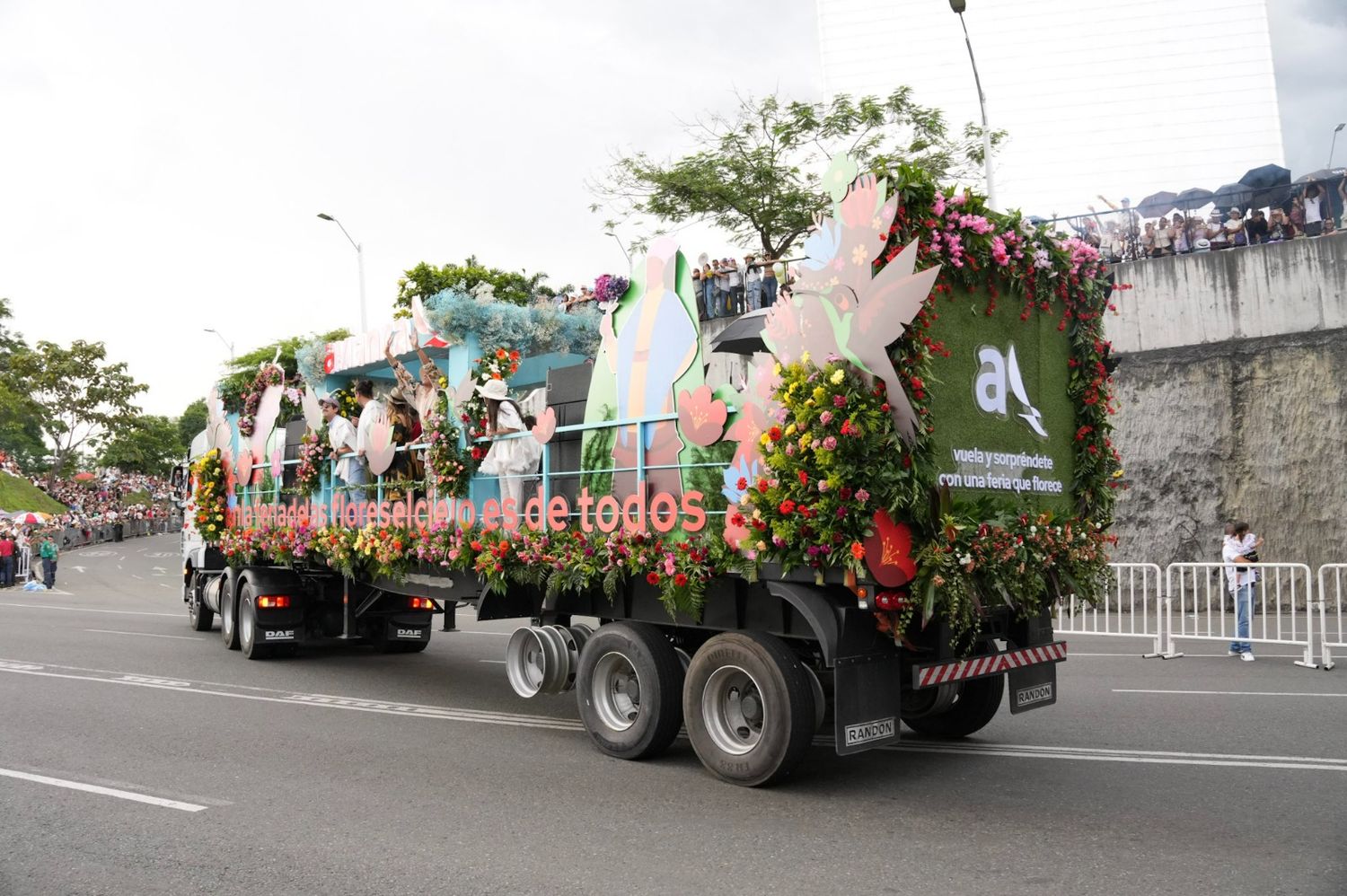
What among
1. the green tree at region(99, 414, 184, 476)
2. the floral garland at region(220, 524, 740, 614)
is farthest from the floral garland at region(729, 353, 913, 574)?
the green tree at region(99, 414, 184, 476)

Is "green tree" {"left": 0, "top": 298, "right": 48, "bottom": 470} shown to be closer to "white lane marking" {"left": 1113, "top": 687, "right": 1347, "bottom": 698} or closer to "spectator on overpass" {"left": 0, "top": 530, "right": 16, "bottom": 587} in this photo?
"spectator on overpass" {"left": 0, "top": 530, "right": 16, "bottom": 587}

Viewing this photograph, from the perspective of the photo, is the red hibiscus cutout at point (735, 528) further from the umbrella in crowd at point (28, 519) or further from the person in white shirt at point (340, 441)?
the umbrella in crowd at point (28, 519)

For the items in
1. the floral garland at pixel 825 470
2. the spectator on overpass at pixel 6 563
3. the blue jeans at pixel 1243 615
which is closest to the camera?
the floral garland at pixel 825 470

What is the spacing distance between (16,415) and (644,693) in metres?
62.5

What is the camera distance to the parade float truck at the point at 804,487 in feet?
18.9

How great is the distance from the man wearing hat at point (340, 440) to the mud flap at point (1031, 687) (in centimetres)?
693

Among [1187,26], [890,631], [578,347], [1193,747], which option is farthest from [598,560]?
[1187,26]

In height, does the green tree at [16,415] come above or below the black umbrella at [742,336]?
above

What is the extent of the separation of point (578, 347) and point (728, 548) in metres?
4.13

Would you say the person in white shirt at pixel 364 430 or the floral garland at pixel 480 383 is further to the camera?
the person in white shirt at pixel 364 430

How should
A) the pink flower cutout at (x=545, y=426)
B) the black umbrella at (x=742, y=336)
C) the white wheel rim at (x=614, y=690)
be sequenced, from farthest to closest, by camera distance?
1. the pink flower cutout at (x=545, y=426)
2. the black umbrella at (x=742, y=336)
3. the white wheel rim at (x=614, y=690)

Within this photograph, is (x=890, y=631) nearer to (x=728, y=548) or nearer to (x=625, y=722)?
(x=728, y=548)

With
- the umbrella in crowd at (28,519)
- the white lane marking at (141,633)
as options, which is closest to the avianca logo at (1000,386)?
the white lane marking at (141,633)

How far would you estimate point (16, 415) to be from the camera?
57.1 m
